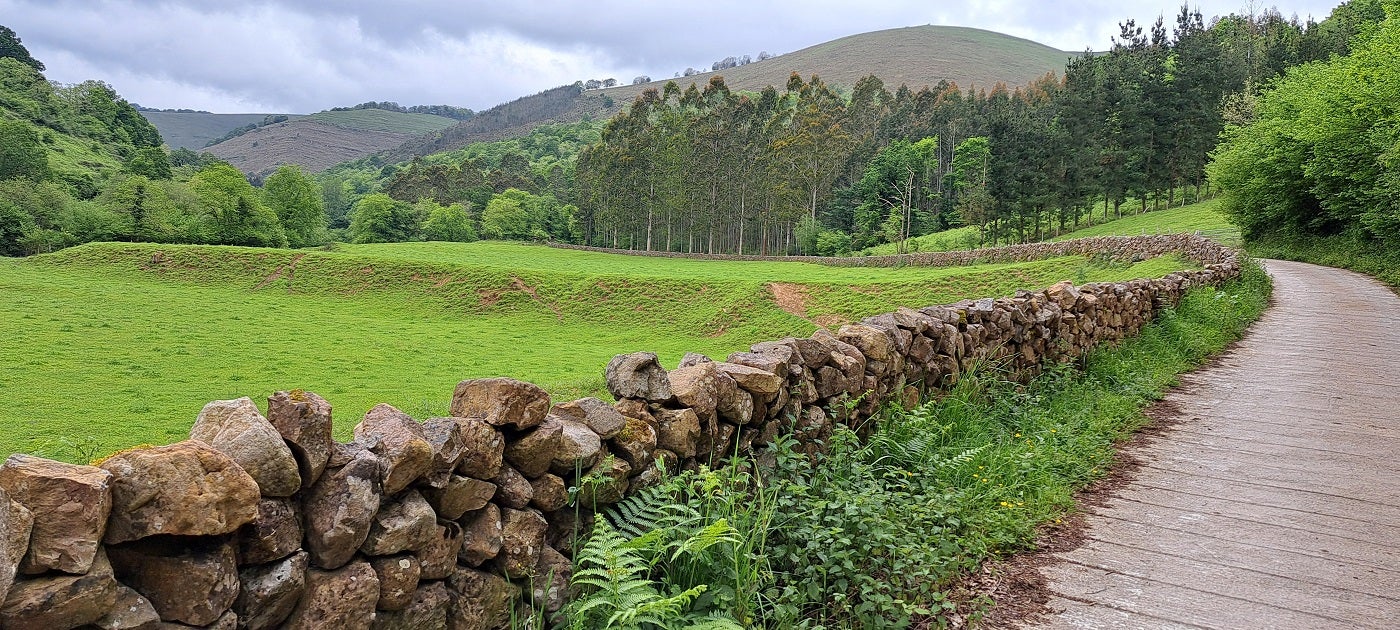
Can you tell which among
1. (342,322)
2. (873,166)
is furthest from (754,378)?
(873,166)

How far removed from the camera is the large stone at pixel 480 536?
9.46ft

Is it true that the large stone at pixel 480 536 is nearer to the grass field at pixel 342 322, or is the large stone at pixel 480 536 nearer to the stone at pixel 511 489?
the stone at pixel 511 489

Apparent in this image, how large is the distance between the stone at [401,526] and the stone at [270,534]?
0.25 metres

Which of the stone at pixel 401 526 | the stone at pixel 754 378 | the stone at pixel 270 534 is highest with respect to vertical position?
the stone at pixel 754 378

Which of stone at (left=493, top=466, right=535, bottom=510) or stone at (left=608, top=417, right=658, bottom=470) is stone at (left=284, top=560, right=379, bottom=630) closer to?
stone at (left=493, top=466, right=535, bottom=510)

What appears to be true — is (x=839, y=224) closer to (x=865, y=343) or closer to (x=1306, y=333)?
(x=1306, y=333)

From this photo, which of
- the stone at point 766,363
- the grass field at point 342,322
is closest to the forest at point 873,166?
the grass field at point 342,322

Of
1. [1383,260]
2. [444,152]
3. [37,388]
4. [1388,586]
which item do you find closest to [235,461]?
[1388,586]

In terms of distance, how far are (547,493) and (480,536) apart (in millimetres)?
378

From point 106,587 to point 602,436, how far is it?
78.0 inches

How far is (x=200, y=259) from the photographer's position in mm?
41812

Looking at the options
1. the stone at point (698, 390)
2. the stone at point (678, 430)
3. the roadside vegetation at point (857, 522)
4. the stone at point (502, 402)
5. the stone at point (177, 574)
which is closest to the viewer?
the stone at point (177, 574)

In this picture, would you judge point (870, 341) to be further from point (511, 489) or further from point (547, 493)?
point (511, 489)

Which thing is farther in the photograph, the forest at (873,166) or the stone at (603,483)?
the forest at (873,166)
